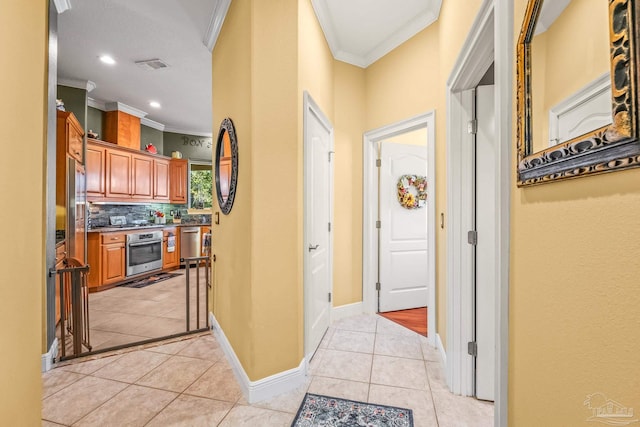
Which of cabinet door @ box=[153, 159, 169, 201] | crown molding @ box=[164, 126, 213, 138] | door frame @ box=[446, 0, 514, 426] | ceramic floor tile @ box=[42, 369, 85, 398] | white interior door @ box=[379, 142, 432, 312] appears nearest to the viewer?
door frame @ box=[446, 0, 514, 426]

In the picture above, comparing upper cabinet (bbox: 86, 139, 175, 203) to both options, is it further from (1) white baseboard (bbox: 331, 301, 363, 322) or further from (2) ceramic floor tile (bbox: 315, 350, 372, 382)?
(2) ceramic floor tile (bbox: 315, 350, 372, 382)

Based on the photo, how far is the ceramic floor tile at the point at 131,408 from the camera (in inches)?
66.1

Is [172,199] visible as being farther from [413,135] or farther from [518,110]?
[518,110]

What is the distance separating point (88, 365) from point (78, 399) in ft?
1.53

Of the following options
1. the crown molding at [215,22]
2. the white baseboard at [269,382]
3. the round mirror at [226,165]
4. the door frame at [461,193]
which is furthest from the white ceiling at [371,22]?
the white baseboard at [269,382]

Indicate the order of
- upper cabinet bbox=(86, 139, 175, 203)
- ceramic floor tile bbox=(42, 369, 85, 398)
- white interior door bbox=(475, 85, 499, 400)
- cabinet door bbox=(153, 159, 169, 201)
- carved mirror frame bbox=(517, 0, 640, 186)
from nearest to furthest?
carved mirror frame bbox=(517, 0, 640, 186) → white interior door bbox=(475, 85, 499, 400) → ceramic floor tile bbox=(42, 369, 85, 398) → upper cabinet bbox=(86, 139, 175, 203) → cabinet door bbox=(153, 159, 169, 201)

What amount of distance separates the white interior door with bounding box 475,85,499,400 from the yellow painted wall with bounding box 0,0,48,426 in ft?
7.18

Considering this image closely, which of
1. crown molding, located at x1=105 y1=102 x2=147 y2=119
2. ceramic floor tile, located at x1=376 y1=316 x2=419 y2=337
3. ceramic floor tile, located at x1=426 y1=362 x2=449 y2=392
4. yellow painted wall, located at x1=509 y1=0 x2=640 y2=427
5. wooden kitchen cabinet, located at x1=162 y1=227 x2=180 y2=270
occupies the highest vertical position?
crown molding, located at x1=105 y1=102 x2=147 y2=119

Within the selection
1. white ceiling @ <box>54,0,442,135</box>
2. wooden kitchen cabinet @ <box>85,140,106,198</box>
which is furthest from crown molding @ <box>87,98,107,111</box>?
wooden kitchen cabinet @ <box>85,140,106,198</box>

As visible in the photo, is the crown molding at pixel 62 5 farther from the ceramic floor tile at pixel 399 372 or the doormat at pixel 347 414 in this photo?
the ceramic floor tile at pixel 399 372

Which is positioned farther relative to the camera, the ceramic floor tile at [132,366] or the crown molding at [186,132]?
the crown molding at [186,132]

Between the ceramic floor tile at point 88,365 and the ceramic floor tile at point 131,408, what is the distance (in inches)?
19.1

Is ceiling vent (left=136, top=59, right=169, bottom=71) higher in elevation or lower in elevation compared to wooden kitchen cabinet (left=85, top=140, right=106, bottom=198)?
higher

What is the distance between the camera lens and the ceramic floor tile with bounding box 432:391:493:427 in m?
1.66
